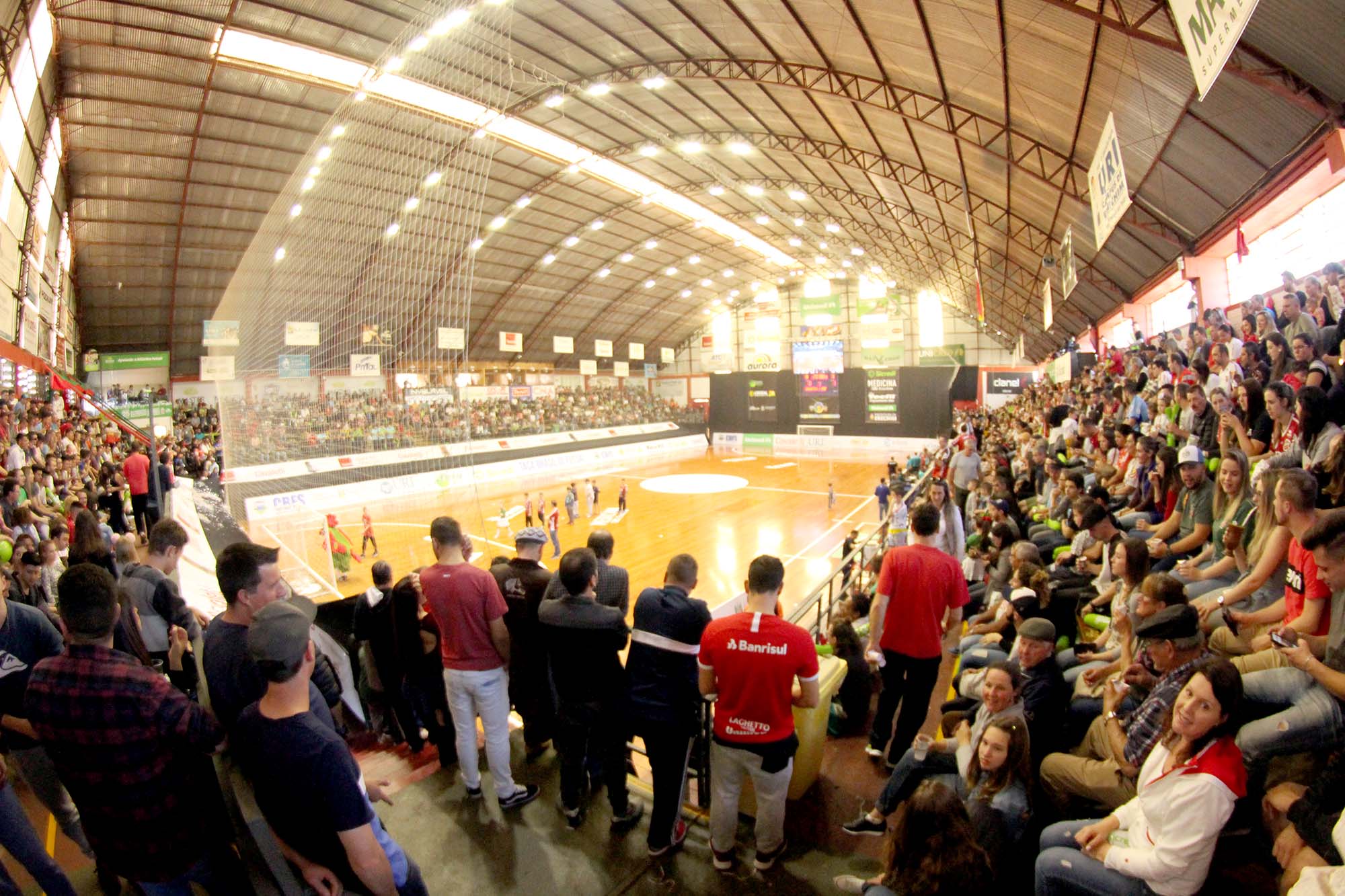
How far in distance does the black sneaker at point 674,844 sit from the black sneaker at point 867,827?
834mm

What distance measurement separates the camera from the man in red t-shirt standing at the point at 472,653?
336cm

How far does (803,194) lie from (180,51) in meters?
19.3

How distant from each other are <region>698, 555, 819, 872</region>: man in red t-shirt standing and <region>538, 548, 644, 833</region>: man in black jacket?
A: 19.6 inches

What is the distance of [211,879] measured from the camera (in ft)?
7.22

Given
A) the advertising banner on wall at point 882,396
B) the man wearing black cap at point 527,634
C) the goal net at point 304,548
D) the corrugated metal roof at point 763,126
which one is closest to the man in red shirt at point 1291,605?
the man wearing black cap at point 527,634

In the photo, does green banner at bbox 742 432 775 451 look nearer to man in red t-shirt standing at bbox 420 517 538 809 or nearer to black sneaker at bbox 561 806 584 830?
man in red t-shirt standing at bbox 420 517 538 809

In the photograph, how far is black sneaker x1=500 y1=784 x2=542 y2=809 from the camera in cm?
340

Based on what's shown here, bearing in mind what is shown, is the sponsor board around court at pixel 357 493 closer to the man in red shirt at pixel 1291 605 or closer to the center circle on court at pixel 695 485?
the man in red shirt at pixel 1291 605

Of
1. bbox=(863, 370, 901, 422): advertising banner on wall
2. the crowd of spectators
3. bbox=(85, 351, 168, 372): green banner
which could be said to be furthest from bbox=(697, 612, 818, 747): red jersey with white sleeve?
bbox=(863, 370, 901, 422): advertising banner on wall

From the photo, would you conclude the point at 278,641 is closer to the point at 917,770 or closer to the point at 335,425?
the point at 917,770

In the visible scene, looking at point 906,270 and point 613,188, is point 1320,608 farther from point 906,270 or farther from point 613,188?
point 906,270

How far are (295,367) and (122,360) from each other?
27.1 meters

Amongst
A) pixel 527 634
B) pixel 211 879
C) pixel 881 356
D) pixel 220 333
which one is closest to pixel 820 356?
pixel 881 356

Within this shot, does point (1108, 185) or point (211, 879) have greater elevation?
point (1108, 185)
